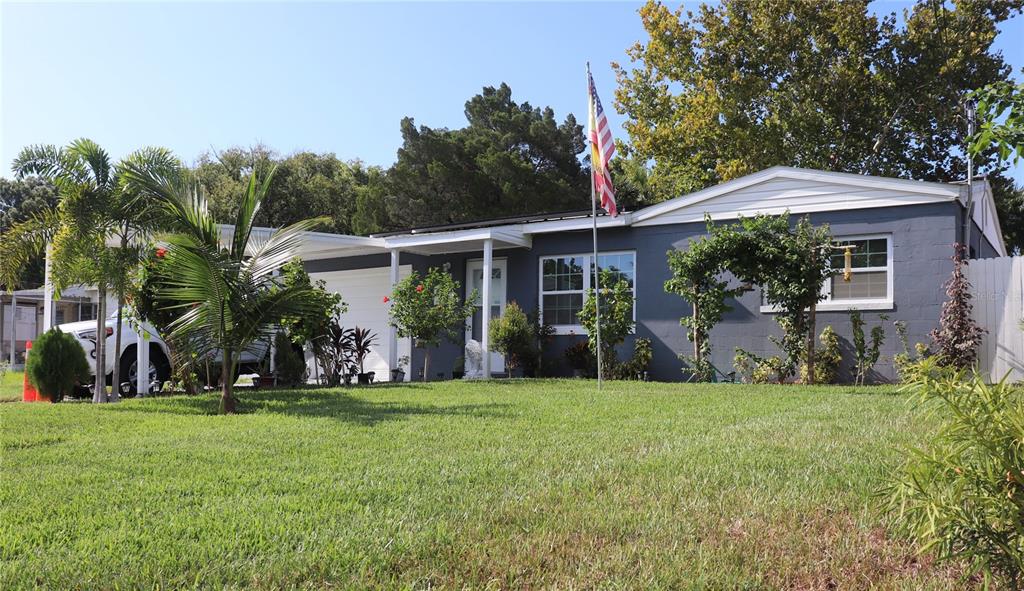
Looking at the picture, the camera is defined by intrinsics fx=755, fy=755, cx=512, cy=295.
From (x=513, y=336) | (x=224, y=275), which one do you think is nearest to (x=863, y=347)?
(x=513, y=336)

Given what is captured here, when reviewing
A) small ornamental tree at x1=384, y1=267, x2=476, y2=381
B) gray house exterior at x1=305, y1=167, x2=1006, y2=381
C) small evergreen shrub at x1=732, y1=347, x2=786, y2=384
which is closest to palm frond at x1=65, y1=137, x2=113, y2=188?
small ornamental tree at x1=384, y1=267, x2=476, y2=381

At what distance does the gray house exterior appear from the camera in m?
11.7

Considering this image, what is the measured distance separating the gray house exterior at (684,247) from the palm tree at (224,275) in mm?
5886

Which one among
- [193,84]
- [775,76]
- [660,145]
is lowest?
[193,84]

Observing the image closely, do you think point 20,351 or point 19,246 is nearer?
point 19,246

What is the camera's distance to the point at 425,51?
11953 mm

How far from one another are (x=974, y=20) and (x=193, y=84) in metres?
19.2

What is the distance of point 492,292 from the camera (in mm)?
15922

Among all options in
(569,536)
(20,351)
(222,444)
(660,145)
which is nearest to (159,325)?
(222,444)

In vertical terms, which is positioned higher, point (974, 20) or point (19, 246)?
point (974, 20)

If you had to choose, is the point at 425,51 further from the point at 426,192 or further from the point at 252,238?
the point at 426,192

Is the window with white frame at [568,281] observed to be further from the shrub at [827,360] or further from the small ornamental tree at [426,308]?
the shrub at [827,360]

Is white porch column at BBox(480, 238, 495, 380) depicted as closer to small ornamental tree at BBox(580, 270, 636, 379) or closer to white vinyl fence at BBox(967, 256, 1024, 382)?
small ornamental tree at BBox(580, 270, 636, 379)

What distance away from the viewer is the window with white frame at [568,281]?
1444 centimetres
